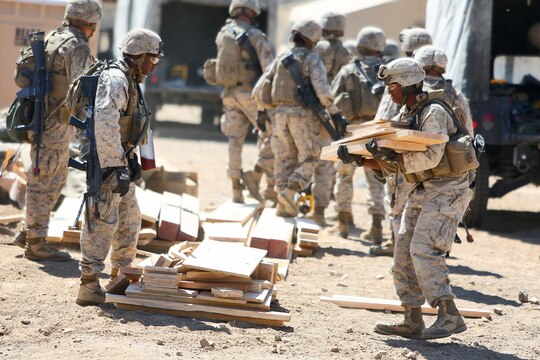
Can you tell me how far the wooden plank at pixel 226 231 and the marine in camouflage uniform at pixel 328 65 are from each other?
5.20 feet

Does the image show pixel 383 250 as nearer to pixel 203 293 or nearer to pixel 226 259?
A: pixel 226 259

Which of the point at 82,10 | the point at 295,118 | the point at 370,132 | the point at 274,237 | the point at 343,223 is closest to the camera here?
the point at 370,132

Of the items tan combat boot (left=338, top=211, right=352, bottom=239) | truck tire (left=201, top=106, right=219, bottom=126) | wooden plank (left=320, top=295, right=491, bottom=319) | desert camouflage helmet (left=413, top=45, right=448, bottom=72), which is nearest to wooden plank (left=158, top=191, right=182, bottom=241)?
tan combat boot (left=338, top=211, right=352, bottom=239)

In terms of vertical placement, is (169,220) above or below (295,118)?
below

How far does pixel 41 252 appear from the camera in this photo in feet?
27.0

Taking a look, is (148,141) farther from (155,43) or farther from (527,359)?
(527,359)

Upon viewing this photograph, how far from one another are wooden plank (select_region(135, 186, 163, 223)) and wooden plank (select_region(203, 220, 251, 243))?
0.47 metres

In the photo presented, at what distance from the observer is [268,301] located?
662 centimetres

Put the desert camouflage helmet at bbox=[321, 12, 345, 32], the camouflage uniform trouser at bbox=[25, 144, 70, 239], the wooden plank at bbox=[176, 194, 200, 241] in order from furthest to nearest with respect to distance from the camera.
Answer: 1. the desert camouflage helmet at bbox=[321, 12, 345, 32]
2. the wooden plank at bbox=[176, 194, 200, 241]
3. the camouflage uniform trouser at bbox=[25, 144, 70, 239]

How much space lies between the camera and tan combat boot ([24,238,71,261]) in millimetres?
8227

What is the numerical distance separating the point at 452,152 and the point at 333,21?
16.9ft

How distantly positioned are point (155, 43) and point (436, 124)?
1946 mm

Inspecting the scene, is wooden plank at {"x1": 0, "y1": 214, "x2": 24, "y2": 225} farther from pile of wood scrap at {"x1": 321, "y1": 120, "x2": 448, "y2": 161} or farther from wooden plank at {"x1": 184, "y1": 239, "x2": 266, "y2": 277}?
pile of wood scrap at {"x1": 321, "y1": 120, "x2": 448, "y2": 161}

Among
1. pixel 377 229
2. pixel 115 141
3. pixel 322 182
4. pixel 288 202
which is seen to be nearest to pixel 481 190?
pixel 377 229
